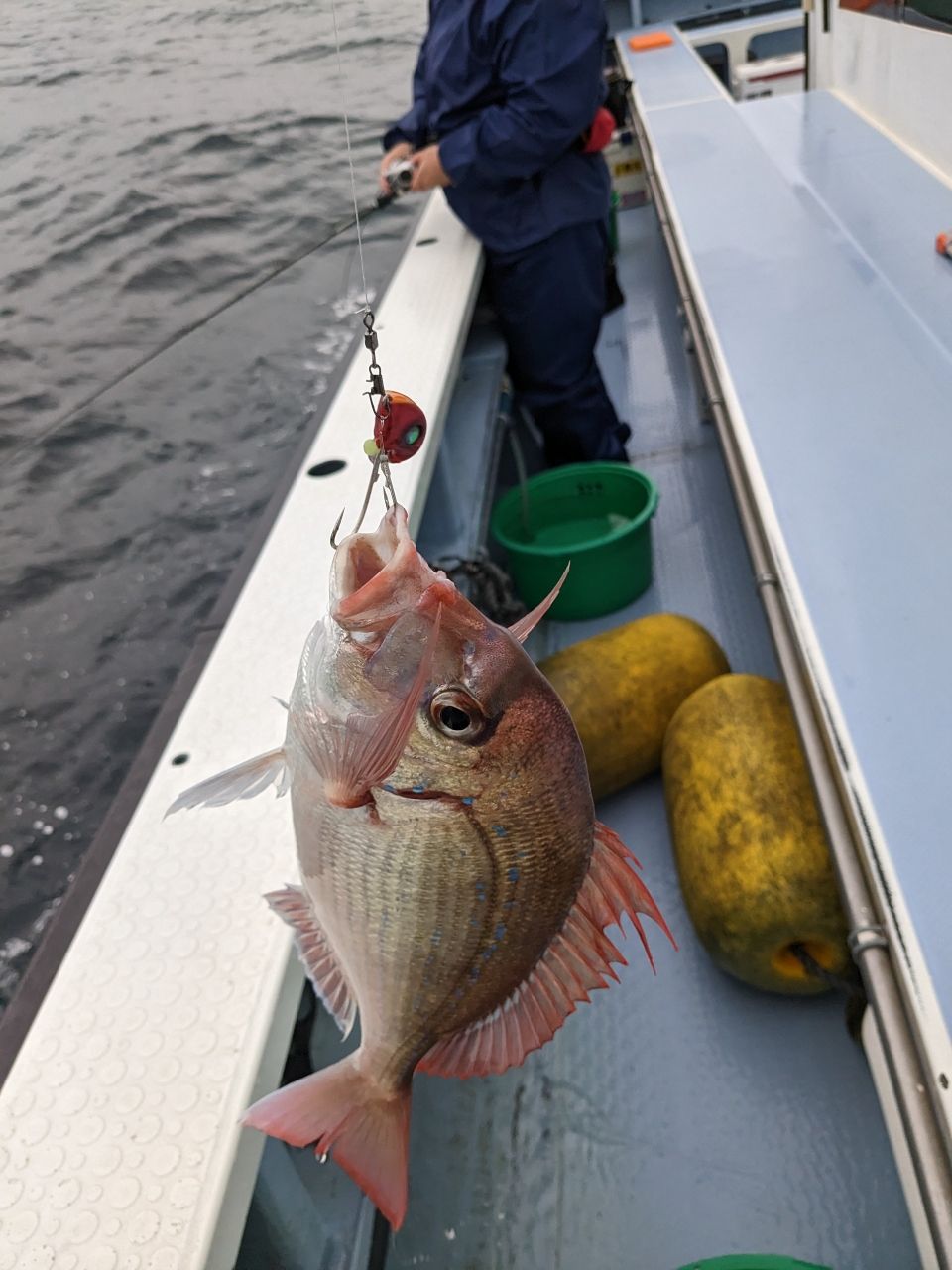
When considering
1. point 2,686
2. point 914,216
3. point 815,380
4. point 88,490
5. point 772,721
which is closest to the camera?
point 772,721

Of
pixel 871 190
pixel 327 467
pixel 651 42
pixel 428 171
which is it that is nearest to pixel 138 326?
pixel 327 467

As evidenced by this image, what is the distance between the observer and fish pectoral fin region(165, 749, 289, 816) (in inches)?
36.6

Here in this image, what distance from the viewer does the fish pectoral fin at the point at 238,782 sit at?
93 cm

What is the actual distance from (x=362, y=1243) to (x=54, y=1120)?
0.58 meters

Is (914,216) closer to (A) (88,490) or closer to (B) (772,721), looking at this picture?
(B) (772,721)

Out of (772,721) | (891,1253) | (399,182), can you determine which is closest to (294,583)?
(772,721)

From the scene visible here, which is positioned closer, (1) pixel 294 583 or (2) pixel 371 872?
(2) pixel 371 872

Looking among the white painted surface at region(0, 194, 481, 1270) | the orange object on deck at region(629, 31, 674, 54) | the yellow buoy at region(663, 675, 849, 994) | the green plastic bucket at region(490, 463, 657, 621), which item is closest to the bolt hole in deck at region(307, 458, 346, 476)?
the white painted surface at region(0, 194, 481, 1270)

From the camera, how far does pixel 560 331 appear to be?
131 inches

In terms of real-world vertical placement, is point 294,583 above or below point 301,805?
below

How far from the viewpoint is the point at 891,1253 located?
5.05 feet

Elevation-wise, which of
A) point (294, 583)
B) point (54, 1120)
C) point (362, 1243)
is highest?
point (294, 583)

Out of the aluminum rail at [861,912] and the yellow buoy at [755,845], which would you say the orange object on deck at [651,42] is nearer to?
the aluminum rail at [861,912]

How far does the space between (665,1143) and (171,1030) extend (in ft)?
3.42
